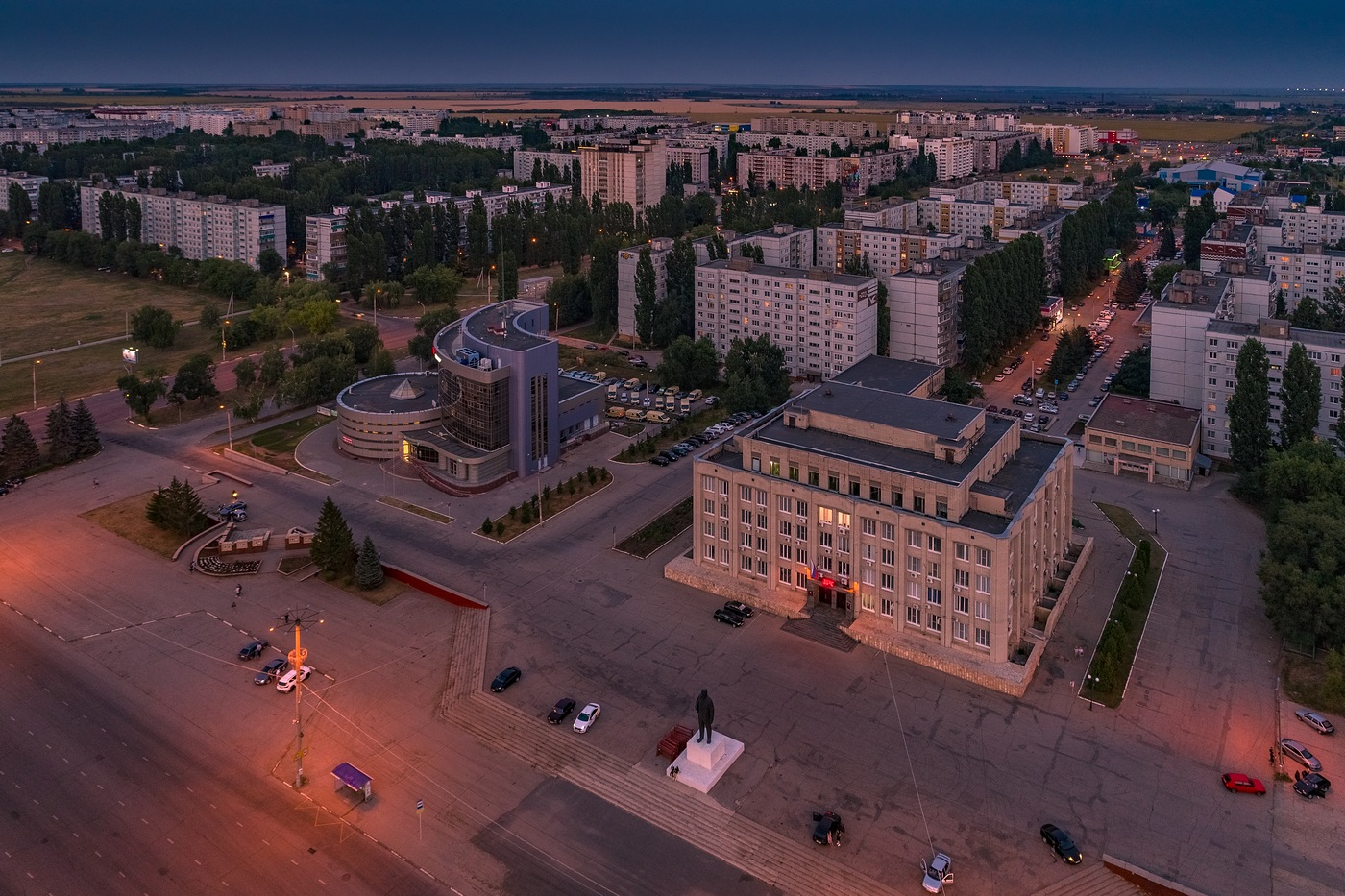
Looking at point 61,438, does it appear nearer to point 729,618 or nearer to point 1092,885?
point 729,618

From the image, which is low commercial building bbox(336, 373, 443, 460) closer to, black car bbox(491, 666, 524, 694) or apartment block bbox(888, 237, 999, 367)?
black car bbox(491, 666, 524, 694)

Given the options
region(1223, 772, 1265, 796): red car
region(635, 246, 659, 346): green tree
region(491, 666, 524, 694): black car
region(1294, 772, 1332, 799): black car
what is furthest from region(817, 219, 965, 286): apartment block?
region(1223, 772, 1265, 796): red car

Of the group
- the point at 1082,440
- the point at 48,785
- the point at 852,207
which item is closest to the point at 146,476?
the point at 48,785

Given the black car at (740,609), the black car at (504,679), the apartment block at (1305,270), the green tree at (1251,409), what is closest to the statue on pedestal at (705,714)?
the black car at (504,679)

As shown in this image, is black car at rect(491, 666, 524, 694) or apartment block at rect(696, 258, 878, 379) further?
apartment block at rect(696, 258, 878, 379)

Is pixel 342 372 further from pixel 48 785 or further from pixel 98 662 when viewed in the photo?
pixel 48 785

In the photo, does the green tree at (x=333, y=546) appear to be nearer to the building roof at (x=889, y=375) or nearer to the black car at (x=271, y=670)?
the black car at (x=271, y=670)

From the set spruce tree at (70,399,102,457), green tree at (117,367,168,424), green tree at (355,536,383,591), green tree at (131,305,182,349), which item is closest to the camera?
green tree at (355,536,383,591)
